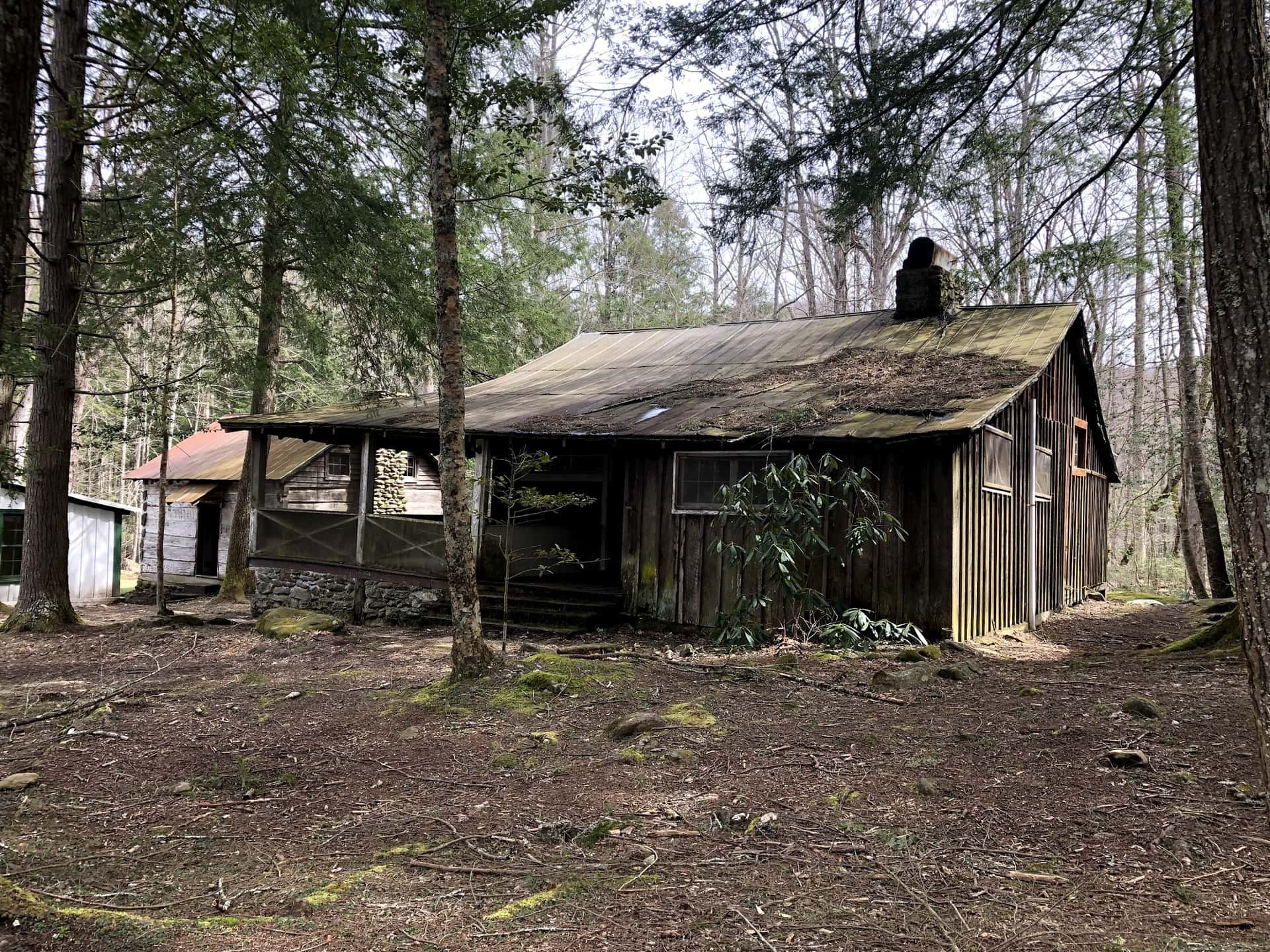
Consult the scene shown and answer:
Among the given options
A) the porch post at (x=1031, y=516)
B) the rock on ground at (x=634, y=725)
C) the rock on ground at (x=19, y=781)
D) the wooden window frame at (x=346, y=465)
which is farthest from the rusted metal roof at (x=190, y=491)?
Result: the porch post at (x=1031, y=516)

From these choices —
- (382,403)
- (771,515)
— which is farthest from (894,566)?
(382,403)

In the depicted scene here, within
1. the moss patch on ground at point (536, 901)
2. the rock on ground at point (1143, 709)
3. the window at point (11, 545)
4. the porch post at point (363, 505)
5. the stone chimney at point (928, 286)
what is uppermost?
the stone chimney at point (928, 286)

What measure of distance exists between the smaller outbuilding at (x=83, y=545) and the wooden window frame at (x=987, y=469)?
17280mm

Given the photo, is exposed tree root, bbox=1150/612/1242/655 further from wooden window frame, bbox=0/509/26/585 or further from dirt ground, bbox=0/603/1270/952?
wooden window frame, bbox=0/509/26/585

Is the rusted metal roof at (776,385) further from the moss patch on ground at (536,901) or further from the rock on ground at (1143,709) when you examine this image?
the moss patch on ground at (536,901)

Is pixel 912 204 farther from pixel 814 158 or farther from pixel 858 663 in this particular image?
pixel 858 663

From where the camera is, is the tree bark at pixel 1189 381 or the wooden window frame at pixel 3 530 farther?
the wooden window frame at pixel 3 530

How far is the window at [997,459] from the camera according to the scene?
1065 cm

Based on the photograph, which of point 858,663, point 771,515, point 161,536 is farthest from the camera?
point 161,536

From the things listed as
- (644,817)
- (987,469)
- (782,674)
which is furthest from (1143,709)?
(987,469)

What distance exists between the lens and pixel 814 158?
696cm

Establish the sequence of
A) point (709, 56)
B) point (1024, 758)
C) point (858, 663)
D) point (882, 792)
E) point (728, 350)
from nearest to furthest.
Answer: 1. point (882, 792)
2. point (1024, 758)
3. point (709, 56)
4. point (858, 663)
5. point (728, 350)

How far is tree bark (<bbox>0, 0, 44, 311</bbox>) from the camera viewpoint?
9.66 ft

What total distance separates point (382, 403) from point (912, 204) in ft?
30.8
